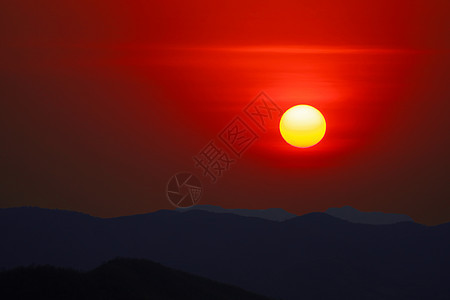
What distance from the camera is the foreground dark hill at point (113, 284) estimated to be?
44.1 ft

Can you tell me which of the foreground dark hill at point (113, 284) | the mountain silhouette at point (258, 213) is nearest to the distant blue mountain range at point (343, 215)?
the mountain silhouette at point (258, 213)

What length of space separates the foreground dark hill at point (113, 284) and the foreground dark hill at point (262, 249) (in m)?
20.6

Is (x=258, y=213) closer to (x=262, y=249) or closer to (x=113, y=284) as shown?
(x=262, y=249)

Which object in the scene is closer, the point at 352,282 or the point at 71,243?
the point at 352,282

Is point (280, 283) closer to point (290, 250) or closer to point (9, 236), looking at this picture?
point (290, 250)

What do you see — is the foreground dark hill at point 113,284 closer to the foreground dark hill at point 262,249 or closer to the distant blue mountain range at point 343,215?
the foreground dark hill at point 262,249

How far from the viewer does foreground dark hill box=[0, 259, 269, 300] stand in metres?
13.4

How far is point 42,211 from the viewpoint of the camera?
56156 millimetres

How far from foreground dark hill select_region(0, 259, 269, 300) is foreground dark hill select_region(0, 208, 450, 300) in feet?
67.7

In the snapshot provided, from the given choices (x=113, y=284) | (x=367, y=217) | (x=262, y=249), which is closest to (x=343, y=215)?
(x=367, y=217)

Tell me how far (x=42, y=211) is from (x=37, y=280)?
4482 centimetres

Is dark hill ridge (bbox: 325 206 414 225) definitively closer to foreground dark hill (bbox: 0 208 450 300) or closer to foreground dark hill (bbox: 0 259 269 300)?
foreground dark hill (bbox: 0 208 450 300)

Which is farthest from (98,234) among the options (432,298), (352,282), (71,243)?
(432,298)

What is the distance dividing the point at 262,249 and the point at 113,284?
36.8m
